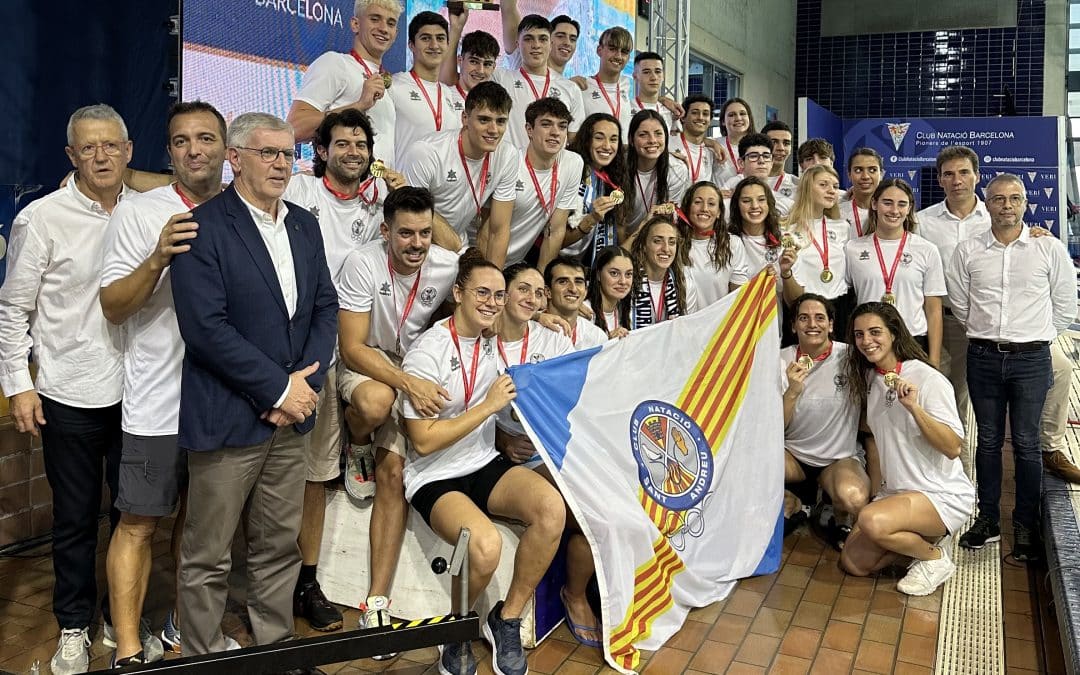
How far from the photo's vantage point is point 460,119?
541 centimetres

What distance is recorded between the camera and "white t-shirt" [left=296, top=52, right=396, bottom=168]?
4.93 meters

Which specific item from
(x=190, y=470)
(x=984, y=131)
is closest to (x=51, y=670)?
(x=190, y=470)

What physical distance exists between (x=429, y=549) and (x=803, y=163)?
3872mm

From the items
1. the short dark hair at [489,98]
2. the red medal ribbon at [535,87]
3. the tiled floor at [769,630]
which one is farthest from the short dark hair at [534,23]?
the tiled floor at [769,630]

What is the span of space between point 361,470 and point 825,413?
7.93 ft

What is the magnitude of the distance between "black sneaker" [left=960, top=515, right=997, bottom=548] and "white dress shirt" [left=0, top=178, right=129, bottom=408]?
419 cm

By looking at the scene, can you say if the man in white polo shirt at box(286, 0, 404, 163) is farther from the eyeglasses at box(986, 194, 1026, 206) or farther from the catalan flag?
the eyeglasses at box(986, 194, 1026, 206)

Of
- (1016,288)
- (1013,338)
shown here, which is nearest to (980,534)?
(1013,338)

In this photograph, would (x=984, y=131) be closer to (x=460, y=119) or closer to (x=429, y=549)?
(x=460, y=119)

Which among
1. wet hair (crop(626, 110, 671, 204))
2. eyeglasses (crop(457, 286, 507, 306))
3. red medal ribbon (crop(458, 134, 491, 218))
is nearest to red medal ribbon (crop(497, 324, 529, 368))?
eyeglasses (crop(457, 286, 507, 306))

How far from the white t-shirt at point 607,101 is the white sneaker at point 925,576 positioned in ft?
10.9

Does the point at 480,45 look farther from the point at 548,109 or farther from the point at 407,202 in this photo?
the point at 407,202

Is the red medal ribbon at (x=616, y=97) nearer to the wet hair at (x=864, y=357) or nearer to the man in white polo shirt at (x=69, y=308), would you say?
the wet hair at (x=864, y=357)

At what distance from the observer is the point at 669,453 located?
4191 millimetres
